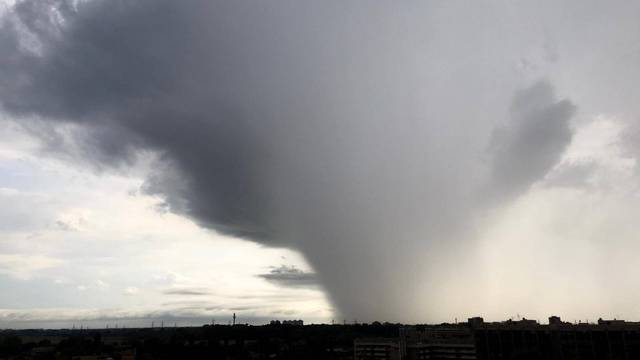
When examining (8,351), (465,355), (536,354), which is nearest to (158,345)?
(8,351)

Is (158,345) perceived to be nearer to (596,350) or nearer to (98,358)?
(98,358)

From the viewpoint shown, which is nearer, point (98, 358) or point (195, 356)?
point (98, 358)

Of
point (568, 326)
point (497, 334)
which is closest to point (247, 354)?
point (497, 334)

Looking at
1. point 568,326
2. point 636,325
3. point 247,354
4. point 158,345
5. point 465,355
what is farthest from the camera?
point 158,345

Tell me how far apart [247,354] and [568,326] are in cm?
8002

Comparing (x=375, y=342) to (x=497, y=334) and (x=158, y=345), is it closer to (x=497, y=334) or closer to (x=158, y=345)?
(x=497, y=334)

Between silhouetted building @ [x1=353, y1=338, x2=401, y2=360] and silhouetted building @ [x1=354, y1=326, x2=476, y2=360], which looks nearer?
silhouetted building @ [x1=354, y1=326, x2=476, y2=360]

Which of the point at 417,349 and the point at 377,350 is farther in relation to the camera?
the point at 377,350

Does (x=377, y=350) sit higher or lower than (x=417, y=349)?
lower

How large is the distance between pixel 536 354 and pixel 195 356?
8272 cm

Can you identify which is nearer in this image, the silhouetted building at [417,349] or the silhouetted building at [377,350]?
the silhouetted building at [417,349]

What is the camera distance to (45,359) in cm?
13375

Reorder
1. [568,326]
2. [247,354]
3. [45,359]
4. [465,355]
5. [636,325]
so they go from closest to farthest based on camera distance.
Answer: [636,325]
[568,326]
[465,355]
[45,359]
[247,354]

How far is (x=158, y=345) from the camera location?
559ft
